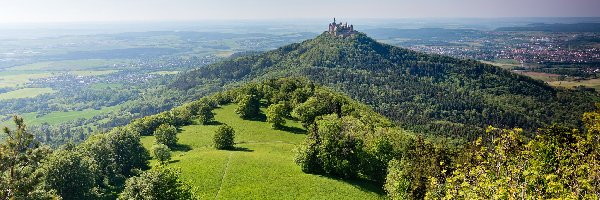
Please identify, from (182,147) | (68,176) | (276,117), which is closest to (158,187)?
(68,176)

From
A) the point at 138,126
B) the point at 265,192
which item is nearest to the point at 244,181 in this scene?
the point at 265,192

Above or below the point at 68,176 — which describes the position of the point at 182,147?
below

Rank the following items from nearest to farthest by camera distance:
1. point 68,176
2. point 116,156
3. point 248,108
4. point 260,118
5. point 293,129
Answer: point 68,176
point 116,156
point 293,129
point 260,118
point 248,108

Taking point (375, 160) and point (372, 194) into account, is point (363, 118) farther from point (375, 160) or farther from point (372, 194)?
point (372, 194)

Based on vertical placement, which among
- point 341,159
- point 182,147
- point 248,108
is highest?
point 341,159

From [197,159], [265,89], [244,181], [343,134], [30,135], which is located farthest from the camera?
[265,89]

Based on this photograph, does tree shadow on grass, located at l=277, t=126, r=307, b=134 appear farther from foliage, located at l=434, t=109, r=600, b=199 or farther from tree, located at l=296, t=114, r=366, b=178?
foliage, located at l=434, t=109, r=600, b=199

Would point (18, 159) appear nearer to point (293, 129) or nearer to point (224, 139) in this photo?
point (224, 139)

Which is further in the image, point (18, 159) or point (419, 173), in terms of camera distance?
point (419, 173)
